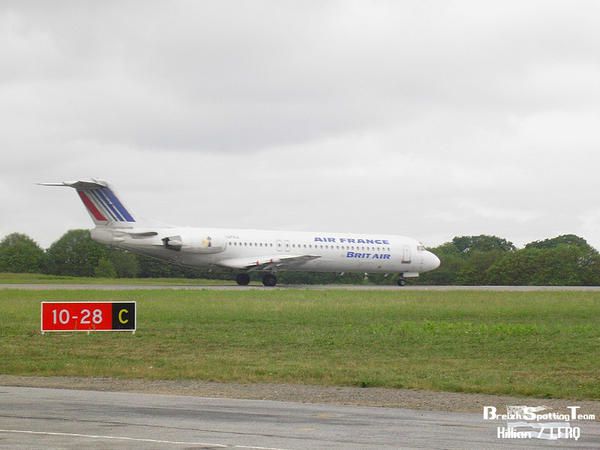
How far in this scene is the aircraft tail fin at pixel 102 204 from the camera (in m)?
60.4

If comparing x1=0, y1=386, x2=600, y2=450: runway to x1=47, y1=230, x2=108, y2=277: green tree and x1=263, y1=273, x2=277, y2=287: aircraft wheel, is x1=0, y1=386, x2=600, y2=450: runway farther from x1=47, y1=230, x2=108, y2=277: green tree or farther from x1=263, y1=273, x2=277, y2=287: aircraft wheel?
x1=47, y1=230, x2=108, y2=277: green tree

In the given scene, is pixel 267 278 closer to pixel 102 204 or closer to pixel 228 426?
pixel 102 204

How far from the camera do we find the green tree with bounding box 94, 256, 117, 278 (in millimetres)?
107875

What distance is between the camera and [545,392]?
18312 mm

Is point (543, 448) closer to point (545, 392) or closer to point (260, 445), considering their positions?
point (260, 445)

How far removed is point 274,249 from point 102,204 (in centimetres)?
1110

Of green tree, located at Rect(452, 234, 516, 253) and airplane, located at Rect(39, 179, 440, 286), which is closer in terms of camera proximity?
airplane, located at Rect(39, 179, 440, 286)

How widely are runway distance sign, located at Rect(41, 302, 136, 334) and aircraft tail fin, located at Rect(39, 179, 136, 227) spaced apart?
102 ft

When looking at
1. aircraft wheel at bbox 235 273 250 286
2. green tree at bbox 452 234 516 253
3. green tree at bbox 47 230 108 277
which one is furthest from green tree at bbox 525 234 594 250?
aircraft wheel at bbox 235 273 250 286

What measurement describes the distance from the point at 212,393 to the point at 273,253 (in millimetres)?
47201

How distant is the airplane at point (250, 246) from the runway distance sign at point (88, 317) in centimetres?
3066

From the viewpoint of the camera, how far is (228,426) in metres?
13.4

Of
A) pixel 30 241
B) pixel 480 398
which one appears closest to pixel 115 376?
pixel 480 398

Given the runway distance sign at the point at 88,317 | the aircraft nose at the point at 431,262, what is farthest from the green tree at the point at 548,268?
the runway distance sign at the point at 88,317
